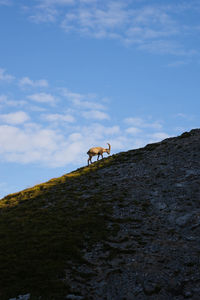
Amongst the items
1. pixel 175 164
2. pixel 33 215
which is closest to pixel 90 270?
pixel 33 215

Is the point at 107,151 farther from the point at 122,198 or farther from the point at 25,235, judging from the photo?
the point at 25,235

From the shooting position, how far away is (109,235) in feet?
76.7

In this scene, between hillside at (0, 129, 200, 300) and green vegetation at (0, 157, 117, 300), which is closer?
hillside at (0, 129, 200, 300)

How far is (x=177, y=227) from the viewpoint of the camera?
24.3 m

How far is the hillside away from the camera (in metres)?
16.8

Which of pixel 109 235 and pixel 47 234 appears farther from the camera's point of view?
pixel 47 234

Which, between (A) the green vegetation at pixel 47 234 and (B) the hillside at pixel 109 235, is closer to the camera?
(B) the hillside at pixel 109 235

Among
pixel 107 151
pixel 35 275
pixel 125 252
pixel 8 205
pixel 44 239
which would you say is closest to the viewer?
pixel 35 275

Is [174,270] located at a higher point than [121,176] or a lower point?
lower

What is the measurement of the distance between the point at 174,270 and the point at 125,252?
12.4ft

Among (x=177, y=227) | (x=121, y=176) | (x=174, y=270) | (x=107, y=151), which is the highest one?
(x=107, y=151)

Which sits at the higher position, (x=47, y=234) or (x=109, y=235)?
(x=47, y=234)

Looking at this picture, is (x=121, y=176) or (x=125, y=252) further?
(x=121, y=176)

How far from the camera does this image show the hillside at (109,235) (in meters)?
16.8
